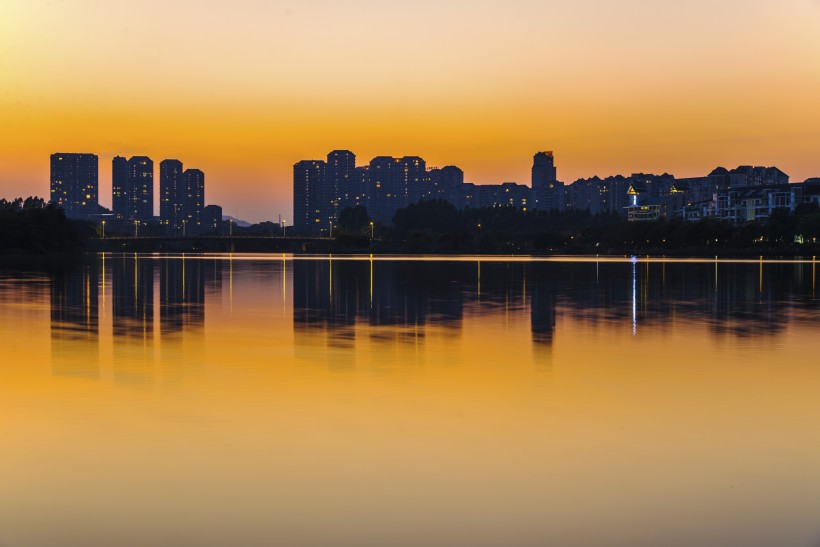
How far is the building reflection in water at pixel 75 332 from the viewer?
1847cm

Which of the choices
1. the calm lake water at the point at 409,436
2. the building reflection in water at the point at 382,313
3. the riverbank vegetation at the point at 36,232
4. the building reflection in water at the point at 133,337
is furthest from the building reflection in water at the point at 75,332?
the riverbank vegetation at the point at 36,232

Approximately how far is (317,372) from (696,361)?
7533 mm

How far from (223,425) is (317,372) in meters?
5.23

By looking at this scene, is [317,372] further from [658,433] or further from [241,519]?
[241,519]

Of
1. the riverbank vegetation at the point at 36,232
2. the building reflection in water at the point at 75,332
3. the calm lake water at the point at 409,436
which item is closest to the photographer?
the calm lake water at the point at 409,436

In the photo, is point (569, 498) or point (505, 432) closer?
point (569, 498)

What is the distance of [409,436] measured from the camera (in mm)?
11984

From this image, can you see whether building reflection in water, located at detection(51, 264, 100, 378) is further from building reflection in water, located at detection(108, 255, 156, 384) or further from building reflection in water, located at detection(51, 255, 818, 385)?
building reflection in water, located at detection(108, 255, 156, 384)

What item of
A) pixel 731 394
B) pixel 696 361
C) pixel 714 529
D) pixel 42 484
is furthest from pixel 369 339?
pixel 714 529

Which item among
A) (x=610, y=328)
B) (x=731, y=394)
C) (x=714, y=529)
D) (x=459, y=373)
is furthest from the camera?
(x=610, y=328)

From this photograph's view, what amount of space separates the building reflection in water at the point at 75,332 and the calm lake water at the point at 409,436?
0.15 m

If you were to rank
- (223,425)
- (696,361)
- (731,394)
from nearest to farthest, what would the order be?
(223,425)
(731,394)
(696,361)

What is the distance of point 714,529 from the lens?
840 centimetres

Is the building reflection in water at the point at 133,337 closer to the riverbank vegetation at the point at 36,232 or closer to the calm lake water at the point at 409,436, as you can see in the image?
the calm lake water at the point at 409,436
